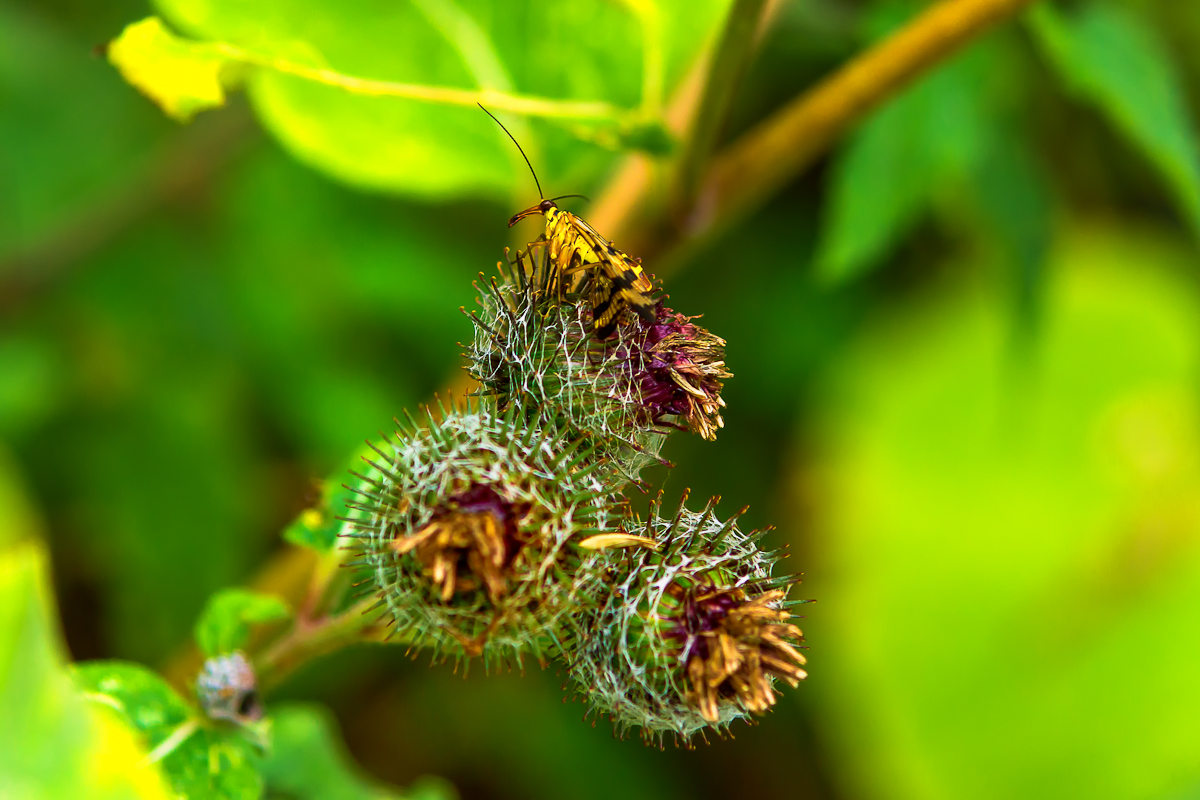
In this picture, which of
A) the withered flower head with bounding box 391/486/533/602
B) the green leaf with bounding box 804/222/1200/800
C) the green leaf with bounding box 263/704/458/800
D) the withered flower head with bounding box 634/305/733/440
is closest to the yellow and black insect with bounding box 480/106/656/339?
the withered flower head with bounding box 634/305/733/440

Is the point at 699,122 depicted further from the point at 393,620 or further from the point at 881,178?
the point at 393,620

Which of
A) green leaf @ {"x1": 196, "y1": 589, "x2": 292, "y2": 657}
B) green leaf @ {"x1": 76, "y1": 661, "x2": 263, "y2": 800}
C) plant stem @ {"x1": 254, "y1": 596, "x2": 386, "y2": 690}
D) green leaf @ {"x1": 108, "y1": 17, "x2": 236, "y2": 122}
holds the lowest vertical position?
green leaf @ {"x1": 76, "y1": 661, "x2": 263, "y2": 800}

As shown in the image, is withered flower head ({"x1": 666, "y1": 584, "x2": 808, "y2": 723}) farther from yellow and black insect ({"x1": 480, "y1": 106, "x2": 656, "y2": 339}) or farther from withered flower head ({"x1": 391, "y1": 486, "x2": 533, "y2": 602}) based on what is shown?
yellow and black insect ({"x1": 480, "y1": 106, "x2": 656, "y2": 339})

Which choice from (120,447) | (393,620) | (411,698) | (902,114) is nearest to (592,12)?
(902,114)

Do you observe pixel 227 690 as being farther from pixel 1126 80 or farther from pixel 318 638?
pixel 1126 80

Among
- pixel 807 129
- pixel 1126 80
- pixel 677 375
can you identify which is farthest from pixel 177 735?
pixel 1126 80
